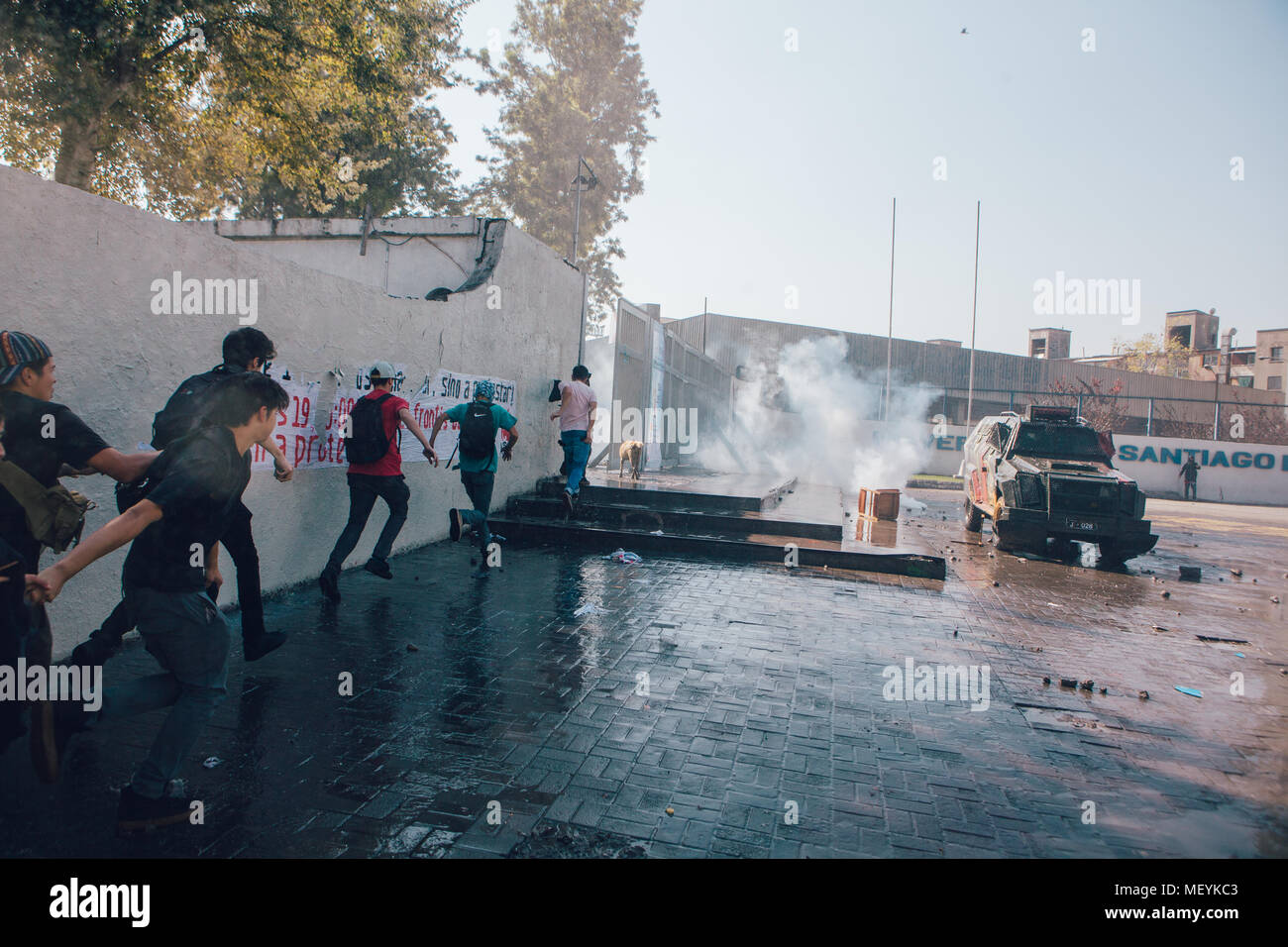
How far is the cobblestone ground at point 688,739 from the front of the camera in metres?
2.99

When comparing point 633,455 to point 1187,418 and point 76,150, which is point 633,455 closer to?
point 76,150

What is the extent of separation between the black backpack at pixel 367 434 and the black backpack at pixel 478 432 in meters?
1.43

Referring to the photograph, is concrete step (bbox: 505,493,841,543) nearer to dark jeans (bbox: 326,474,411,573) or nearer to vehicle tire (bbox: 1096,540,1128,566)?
vehicle tire (bbox: 1096,540,1128,566)

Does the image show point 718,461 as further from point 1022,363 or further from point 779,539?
point 1022,363

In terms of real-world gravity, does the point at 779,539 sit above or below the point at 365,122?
below

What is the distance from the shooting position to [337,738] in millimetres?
3711

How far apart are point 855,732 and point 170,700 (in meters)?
3.37

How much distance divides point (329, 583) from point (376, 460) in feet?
3.56

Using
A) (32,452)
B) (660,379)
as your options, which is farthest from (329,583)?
(660,379)

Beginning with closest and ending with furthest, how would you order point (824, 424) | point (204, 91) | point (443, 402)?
point (443, 402), point (204, 91), point (824, 424)

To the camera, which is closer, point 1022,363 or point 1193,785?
point 1193,785

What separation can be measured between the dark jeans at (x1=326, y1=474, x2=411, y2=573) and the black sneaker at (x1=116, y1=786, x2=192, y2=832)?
339 cm

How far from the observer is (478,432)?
25.0 ft
